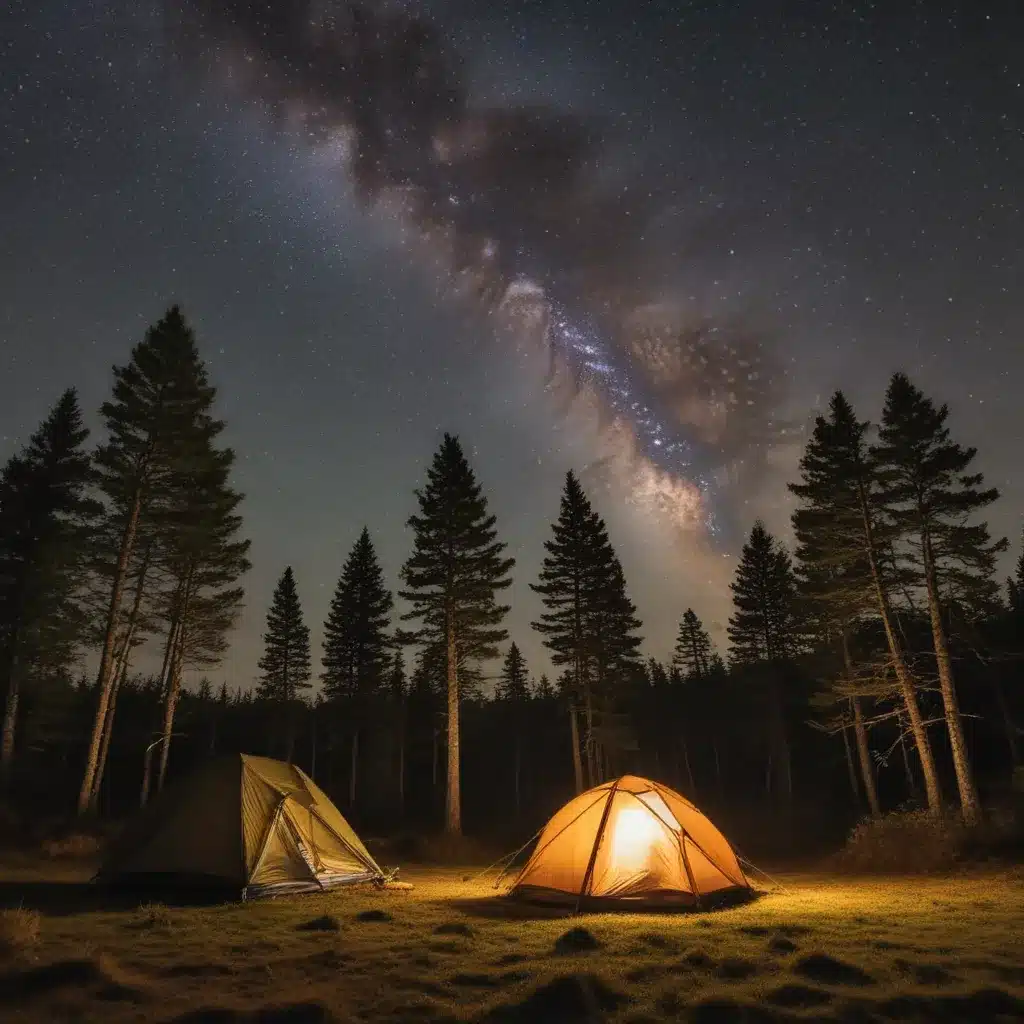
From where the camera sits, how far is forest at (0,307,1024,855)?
20625mm

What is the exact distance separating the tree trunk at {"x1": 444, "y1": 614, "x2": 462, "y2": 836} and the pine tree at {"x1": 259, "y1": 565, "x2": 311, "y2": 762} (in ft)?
73.1

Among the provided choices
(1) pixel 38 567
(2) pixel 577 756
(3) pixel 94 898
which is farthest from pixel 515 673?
(3) pixel 94 898

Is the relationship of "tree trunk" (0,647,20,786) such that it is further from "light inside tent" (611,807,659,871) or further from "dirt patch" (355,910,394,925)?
"light inside tent" (611,807,659,871)

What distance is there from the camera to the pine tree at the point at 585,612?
109 feet

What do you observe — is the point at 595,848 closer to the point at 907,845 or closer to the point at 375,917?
the point at 375,917

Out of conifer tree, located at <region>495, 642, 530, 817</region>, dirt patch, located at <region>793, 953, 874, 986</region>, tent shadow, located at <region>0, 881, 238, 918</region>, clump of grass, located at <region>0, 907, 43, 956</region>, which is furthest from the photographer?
conifer tree, located at <region>495, 642, 530, 817</region>

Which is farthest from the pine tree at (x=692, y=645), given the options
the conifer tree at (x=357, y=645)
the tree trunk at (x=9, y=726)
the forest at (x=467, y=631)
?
the tree trunk at (x=9, y=726)

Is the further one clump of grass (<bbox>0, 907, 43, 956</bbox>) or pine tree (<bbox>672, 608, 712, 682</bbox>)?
pine tree (<bbox>672, 608, 712, 682</bbox>)

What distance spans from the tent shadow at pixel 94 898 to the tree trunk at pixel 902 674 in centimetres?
1750

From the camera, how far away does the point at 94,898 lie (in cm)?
1107

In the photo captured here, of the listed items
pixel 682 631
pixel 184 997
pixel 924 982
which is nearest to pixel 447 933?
pixel 184 997

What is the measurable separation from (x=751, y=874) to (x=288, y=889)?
11.8 meters

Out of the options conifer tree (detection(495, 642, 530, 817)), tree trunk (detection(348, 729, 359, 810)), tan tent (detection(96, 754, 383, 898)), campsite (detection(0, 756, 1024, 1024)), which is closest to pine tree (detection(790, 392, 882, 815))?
campsite (detection(0, 756, 1024, 1024))

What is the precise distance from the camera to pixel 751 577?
40.8 m
